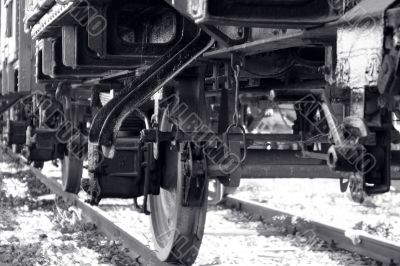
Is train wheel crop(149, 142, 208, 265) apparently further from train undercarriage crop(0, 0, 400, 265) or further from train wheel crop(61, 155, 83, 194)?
train wheel crop(61, 155, 83, 194)

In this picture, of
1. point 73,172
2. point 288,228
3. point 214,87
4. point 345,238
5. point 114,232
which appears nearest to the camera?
point 214,87

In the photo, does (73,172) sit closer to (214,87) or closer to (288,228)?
(288,228)

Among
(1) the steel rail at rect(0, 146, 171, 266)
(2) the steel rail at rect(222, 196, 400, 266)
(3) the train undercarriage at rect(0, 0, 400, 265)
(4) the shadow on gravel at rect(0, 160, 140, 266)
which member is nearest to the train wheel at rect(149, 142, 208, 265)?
(3) the train undercarriage at rect(0, 0, 400, 265)

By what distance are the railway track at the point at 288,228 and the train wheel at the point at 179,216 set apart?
0.22 m

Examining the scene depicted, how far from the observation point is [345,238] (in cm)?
615

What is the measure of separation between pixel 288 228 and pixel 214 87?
286cm

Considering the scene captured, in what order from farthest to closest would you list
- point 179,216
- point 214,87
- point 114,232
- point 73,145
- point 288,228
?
point 73,145
point 288,228
point 114,232
point 179,216
point 214,87

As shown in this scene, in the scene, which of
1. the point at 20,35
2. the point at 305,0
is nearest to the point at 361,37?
the point at 305,0

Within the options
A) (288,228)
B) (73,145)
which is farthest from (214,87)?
(73,145)

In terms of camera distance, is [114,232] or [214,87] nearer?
[214,87]

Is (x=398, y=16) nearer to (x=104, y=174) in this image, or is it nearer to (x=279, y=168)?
(x=279, y=168)

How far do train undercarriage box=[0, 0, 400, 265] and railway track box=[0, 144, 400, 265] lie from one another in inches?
10.6

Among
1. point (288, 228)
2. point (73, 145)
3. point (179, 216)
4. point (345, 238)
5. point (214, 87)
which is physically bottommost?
point (288, 228)

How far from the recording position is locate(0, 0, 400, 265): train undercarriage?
2.33 m
